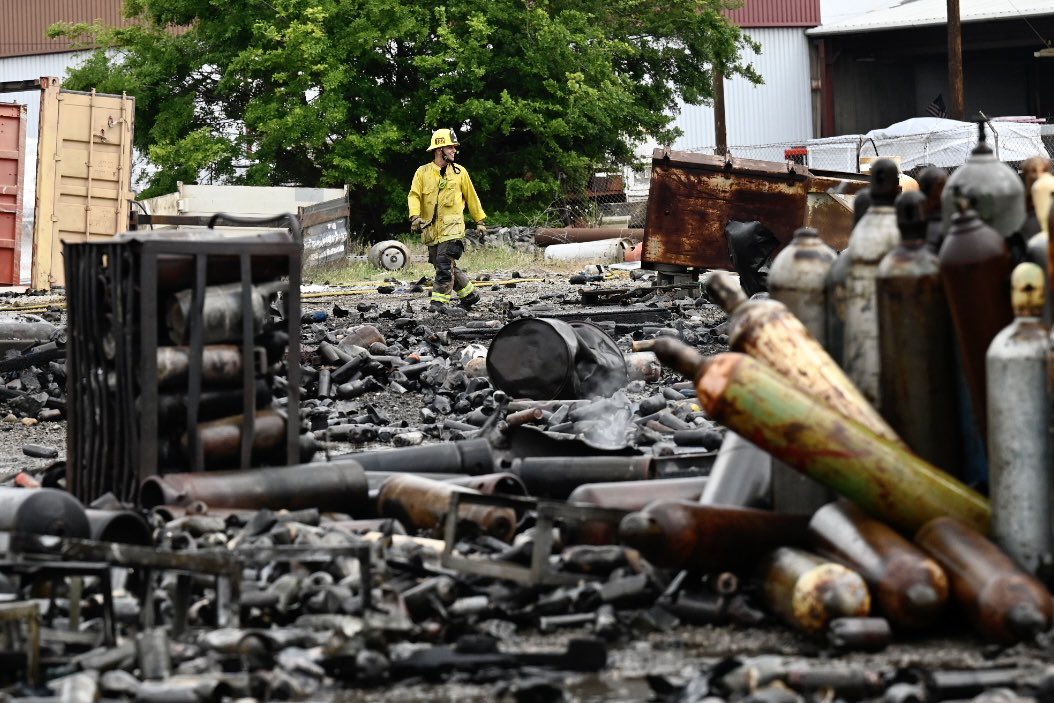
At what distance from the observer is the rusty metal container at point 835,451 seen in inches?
165

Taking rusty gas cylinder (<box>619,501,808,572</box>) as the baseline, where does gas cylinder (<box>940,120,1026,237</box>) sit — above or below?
above

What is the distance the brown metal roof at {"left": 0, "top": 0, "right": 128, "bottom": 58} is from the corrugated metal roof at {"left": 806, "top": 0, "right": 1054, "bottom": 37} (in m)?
20.8

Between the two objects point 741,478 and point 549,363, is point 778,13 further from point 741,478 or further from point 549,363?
point 741,478

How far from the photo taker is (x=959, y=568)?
3969 mm

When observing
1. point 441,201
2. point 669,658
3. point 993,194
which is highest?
point 441,201

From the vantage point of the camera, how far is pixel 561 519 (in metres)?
4.81

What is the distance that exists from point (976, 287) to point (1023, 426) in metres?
0.44

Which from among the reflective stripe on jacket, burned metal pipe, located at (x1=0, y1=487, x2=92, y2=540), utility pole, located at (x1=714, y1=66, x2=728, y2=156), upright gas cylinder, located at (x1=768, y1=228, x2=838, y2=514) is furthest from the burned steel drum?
utility pole, located at (x1=714, y1=66, x2=728, y2=156)

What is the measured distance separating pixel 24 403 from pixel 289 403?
4667 mm

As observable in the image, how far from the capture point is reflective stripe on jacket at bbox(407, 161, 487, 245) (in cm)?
1695

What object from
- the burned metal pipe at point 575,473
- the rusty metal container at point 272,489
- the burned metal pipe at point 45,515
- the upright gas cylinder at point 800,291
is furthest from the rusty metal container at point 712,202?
the burned metal pipe at point 45,515

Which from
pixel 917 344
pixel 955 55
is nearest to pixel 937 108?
pixel 955 55

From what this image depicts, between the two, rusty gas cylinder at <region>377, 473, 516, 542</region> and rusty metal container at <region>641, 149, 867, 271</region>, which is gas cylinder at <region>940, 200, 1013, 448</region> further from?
rusty metal container at <region>641, 149, 867, 271</region>

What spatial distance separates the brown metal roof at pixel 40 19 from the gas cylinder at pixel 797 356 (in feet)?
134
